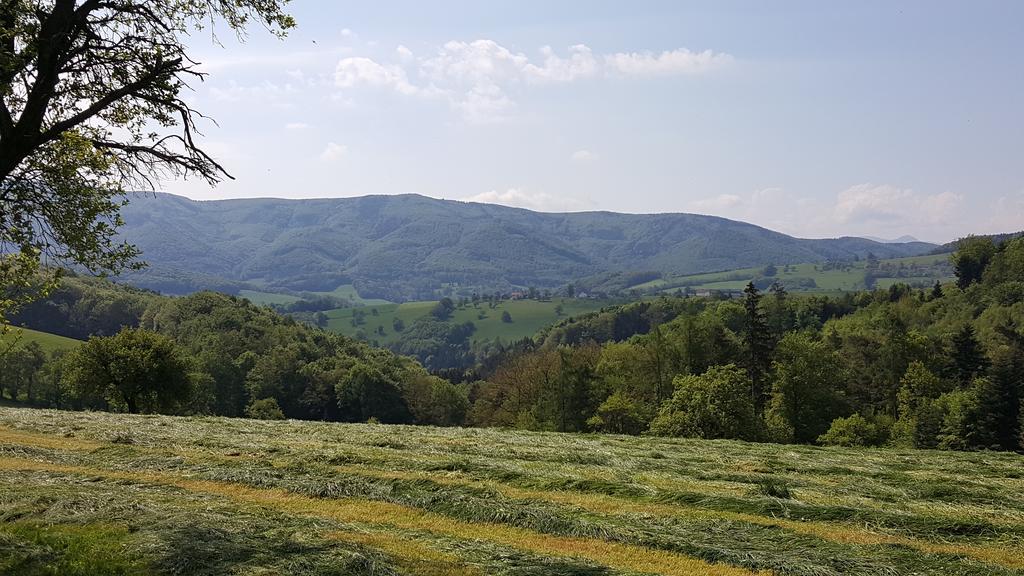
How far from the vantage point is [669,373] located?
74.0m

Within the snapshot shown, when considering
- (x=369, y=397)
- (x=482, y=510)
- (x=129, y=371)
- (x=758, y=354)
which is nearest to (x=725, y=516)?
(x=482, y=510)

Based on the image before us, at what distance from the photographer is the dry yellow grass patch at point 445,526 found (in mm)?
13195

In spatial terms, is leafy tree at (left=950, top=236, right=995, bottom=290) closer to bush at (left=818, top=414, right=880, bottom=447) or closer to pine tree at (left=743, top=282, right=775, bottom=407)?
pine tree at (left=743, top=282, right=775, bottom=407)

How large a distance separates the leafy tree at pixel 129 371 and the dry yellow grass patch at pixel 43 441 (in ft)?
82.1

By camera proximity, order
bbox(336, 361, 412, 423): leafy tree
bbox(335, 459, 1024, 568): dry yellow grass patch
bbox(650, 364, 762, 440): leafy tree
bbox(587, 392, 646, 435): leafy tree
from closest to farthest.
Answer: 1. bbox(335, 459, 1024, 568): dry yellow grass patch
2. bbox(650, 364, 762, 440): leafy tree
3. bbox(587, 392, 646, 435): leafy tree
4. bbox(336, 361, 412, 423): leafy tree

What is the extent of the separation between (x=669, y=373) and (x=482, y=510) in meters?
60.3

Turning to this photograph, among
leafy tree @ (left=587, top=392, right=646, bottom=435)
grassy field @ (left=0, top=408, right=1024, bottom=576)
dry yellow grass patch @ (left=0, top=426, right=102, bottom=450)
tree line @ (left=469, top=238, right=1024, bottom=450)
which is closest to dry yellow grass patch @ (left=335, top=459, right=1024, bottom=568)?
grassy field @ (left=0, top=408, right=1024, bottom=576)

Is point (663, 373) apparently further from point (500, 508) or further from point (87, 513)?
point (87, 513)

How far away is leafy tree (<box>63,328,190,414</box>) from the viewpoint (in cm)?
5328

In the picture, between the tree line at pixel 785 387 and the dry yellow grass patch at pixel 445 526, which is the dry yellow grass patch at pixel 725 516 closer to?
the dry yellow grass patch at pixel 445 526

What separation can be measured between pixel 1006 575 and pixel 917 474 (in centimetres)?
1206

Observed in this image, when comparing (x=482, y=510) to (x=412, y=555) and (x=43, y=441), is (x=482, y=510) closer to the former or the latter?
(x=412, y=555)

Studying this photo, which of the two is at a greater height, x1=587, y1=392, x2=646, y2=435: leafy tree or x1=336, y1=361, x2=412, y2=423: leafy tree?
x1=587, y1=392, x2=646, y2=435: leafy tree

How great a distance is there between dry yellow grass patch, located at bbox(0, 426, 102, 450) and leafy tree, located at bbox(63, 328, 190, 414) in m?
25.0
